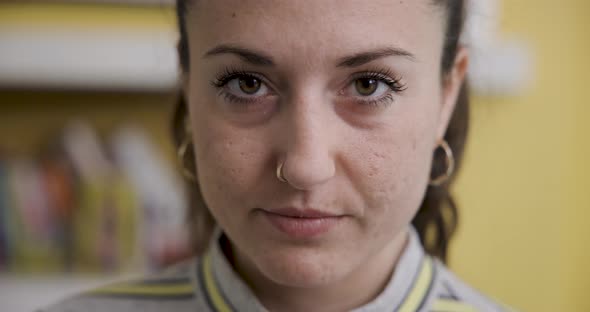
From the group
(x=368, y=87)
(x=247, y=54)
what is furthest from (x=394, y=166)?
(x=247, y=54)

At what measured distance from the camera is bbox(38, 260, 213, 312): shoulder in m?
0.90

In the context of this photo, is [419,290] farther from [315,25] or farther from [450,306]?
[315,25]

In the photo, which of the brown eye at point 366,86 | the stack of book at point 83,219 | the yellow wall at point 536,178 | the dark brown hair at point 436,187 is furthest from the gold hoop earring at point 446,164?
the yellow wall at point 536,178

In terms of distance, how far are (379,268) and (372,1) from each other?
0.33 metres

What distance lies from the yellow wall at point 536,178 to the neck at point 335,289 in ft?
3.20

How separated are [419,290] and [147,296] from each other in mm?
348

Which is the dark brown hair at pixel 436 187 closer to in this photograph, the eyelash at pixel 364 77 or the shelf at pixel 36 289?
the eyelash at pixel 364 77

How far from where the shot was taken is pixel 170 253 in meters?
1.54

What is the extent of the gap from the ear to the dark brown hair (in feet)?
0.04

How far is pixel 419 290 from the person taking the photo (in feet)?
2.79

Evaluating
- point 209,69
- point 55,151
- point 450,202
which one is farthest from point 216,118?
point 55,151

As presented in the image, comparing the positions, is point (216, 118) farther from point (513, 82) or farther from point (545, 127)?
point (545, 127)

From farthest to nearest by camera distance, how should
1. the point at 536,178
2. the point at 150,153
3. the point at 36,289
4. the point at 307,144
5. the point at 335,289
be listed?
the point at 536,178 → the point at 150,153 → the point at 36,289 → the point at 335,289 → the point at 307,144

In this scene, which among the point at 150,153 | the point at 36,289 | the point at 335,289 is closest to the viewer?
the point at 335,289
